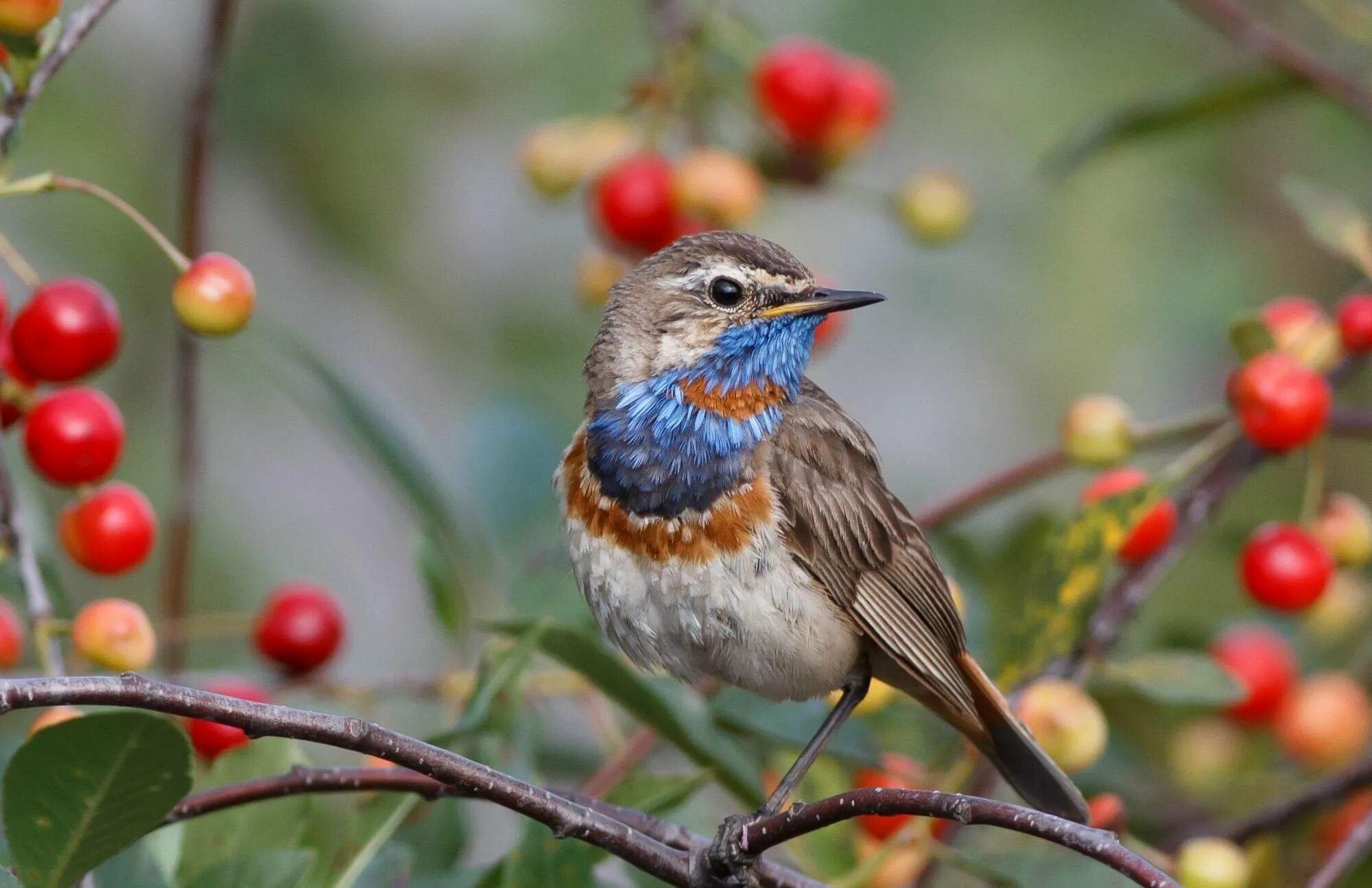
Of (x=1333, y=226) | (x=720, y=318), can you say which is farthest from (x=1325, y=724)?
(x=720, y=318)

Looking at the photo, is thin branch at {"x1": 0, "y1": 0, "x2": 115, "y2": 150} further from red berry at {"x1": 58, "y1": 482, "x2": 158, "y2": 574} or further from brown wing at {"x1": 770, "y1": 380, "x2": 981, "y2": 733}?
brown wing at {"x1": 770, "y1": 380, "x2": 981, "y2": 733}

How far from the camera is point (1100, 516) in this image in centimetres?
337

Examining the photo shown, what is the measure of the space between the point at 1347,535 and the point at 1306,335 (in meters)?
0.46

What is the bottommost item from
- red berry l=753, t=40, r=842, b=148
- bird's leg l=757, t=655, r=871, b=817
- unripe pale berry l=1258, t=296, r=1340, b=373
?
bird's leg l=757, t=655, r=871, b=817

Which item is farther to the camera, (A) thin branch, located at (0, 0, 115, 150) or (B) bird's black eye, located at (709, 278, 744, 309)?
(B) bird's black eye, located at (709, 278, 744, 309)

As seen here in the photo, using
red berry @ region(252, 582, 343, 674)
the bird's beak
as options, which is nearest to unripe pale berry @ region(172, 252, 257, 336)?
red berry @ region(252, 582, 343, 674)

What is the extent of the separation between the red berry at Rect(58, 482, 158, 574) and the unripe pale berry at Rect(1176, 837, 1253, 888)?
79.1 inches

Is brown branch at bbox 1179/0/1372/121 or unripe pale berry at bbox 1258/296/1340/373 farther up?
brown branch at bbox 1179/0/1372/121

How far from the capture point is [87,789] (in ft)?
7.22

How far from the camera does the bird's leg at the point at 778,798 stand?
2602 mm

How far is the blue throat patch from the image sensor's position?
331 cm

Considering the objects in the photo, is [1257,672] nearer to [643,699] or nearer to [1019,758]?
[1019,758]

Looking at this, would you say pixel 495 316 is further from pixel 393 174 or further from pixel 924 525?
pixel 924 525

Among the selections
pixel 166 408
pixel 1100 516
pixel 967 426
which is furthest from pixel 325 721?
pixel 967 426
